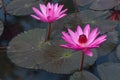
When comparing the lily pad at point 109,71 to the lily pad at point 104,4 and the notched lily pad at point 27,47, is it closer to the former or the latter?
the notched lily pad at point 27,47

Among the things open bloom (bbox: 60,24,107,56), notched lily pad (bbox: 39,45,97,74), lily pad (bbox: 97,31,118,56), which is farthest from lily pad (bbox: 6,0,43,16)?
open bloom (bbox: 60,24,107,56)

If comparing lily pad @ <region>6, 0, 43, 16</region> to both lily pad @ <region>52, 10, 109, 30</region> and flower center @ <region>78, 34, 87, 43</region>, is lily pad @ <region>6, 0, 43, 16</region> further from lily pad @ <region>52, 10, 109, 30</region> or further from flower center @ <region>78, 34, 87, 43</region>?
flower center @ <region>78, 34, 87, 43</region>

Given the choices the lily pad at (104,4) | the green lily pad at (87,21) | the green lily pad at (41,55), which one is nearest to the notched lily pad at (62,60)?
the green lily pad at (41,55)

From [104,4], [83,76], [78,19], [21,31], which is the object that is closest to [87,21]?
[78,19]

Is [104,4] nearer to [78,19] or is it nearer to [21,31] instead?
[78,19]

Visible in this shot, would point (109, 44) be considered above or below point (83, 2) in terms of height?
below

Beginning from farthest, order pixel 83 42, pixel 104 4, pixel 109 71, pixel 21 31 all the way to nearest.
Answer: pixel 104 4, pixel 21 31, pixel 109 71, pixel 83 42
